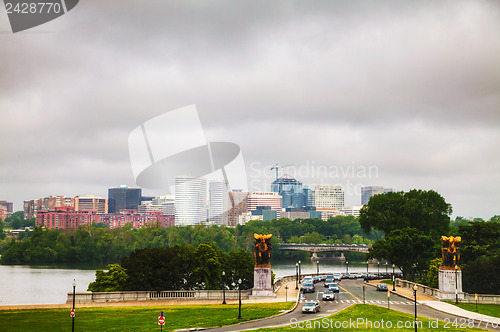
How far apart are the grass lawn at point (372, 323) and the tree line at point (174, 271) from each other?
68.4ft

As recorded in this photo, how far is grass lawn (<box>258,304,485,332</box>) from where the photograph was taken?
49.3 meters

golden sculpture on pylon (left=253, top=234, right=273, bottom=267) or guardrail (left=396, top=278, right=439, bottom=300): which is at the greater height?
golden sculpture on pylon (left=253, top=234, right=273, bottom=267)

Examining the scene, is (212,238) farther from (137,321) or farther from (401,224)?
(137,321)

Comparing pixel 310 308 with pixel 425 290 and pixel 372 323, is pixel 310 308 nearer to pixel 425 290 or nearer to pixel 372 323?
pixel 372 323

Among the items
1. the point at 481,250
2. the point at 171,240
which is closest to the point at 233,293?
the point at 481,250

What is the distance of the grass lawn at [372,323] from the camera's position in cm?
4931

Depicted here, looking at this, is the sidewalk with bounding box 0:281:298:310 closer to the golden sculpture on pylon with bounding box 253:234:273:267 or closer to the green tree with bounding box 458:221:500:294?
the golden sculpture on pylon with bounding box 253:234:273:267

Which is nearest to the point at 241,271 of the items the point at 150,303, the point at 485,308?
the point at 150,303

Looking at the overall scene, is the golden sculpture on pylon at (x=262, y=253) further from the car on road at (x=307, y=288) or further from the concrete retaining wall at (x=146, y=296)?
the car on road at (x=307, y=288)

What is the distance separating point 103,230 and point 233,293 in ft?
451

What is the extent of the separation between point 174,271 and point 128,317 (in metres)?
21.7

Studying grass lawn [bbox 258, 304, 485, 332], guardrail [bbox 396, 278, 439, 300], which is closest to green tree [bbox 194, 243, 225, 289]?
grass lawn [bbox 258, 304, 485, 332]

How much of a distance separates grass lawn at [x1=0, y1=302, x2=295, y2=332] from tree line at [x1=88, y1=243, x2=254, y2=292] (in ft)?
37.5

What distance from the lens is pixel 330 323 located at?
50.9 m
